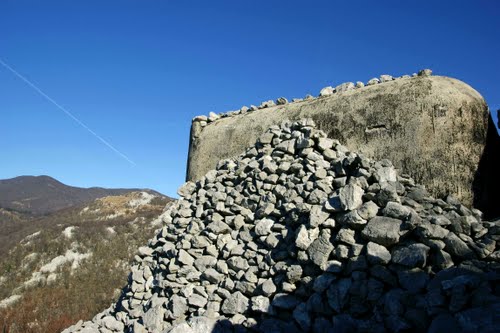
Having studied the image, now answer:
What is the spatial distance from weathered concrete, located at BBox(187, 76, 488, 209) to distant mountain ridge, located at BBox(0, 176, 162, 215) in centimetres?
6142

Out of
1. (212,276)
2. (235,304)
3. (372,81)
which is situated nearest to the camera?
(235,304)

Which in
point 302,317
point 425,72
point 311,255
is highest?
point 425,72

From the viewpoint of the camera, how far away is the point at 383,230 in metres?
4.36

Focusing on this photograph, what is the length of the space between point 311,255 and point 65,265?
19.9 meters

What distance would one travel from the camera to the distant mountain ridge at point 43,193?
64312 mm

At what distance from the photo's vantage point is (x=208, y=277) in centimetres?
571

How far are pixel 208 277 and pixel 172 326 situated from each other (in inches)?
31.5

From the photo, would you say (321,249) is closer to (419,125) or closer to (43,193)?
(419,125)

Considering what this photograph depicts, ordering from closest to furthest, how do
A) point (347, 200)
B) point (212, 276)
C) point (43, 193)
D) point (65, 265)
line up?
point (347, 200) < point (212, 276) < point (65, 265) < point (43, 193)

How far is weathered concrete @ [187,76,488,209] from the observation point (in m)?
5.38

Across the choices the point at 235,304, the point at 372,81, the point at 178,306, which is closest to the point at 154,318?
the point at 178,306

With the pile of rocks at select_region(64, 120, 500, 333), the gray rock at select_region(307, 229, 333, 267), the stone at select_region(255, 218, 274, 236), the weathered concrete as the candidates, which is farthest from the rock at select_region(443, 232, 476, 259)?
the stone at select_region(255, 218, 274, 236)

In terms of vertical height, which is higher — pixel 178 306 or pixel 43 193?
pixel 43 193

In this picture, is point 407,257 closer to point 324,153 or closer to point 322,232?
point 322,232
